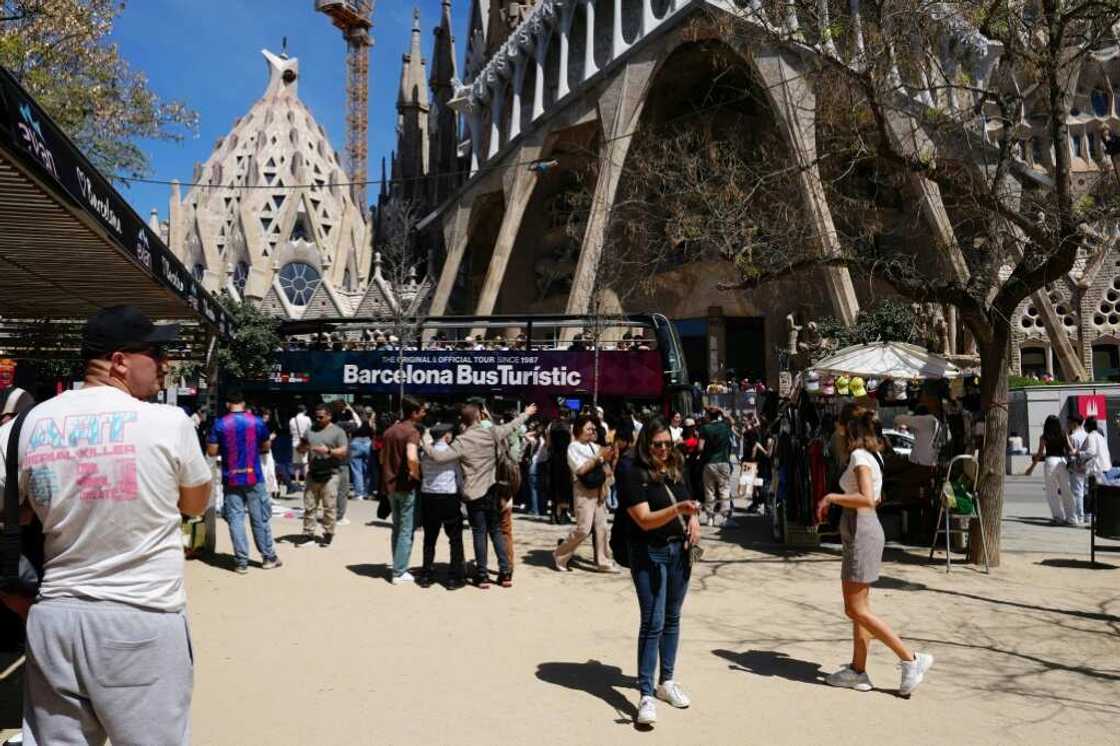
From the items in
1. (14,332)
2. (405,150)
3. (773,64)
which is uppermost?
(405,150)

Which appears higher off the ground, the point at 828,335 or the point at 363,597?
the point at 828,335

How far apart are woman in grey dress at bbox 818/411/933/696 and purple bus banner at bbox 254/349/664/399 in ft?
45.1

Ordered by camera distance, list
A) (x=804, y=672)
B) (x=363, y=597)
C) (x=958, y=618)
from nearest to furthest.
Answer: (x=804, y=672) < (x=958, y=618) < (x=363, y=597)

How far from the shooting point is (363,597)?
7309 mm

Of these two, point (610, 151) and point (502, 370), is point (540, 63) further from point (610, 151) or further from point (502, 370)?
point (502, 370)

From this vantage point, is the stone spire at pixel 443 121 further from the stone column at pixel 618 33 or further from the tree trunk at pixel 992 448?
the tree trunk at pixel 992 448

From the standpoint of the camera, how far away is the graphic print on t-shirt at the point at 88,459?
2.29 m

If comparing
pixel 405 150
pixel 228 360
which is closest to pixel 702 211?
pixel 228 360

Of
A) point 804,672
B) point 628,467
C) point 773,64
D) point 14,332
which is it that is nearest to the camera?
point 628,467

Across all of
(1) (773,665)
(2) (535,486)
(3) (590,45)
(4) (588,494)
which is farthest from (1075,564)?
(3) (590,45)

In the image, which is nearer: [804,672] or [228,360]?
[804,672]

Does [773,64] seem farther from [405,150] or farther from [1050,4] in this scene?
[405,150]

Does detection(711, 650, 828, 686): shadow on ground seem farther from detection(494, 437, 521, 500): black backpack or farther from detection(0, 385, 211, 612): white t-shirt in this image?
detection(0, 385, 211, 612): white t-shirt

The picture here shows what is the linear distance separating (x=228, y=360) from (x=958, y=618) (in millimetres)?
29561
